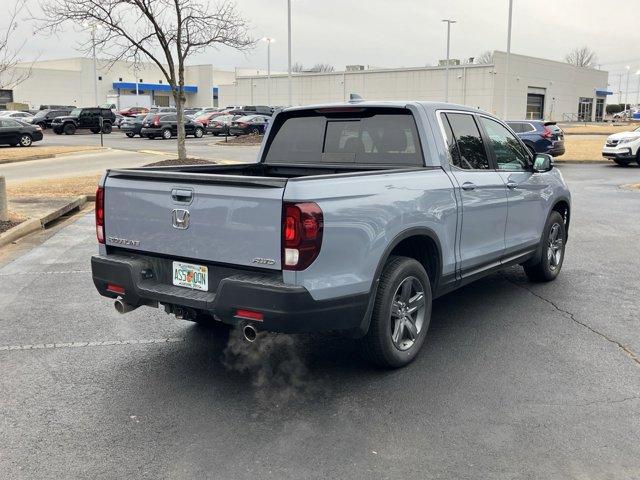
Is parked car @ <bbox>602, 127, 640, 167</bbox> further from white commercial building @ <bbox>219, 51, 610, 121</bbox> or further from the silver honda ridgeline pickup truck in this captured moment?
white commercial building @ <bbox>219, 51, 610, 121</bbox>

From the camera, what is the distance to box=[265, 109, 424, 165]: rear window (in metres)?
5.22

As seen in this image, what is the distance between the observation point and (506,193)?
5.85m

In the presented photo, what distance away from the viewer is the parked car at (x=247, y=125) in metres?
41.0

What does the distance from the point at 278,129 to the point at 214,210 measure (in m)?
2.16

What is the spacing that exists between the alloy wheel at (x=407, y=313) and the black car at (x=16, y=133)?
1288 inches

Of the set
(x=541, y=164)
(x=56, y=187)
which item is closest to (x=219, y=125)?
(x=56, y=187)

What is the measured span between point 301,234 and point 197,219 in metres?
0.78

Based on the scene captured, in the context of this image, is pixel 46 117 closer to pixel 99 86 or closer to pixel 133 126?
pixel 133 126

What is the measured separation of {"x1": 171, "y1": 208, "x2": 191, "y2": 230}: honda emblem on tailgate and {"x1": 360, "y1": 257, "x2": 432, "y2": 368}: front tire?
1366 millimetres

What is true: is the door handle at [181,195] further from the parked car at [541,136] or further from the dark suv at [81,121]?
the dark suv at [81,121]

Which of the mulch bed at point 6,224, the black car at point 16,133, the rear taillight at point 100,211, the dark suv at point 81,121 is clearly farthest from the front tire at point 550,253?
the dark suv at point 81,121

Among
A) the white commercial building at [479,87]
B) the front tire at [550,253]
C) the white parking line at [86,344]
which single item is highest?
the white commercial building at [479,87]

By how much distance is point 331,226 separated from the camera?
3.87 m

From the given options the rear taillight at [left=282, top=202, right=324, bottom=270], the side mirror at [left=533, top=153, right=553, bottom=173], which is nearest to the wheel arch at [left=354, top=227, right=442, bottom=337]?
the rear taillight at [left=282, top=202, right=324, bottom=270]
